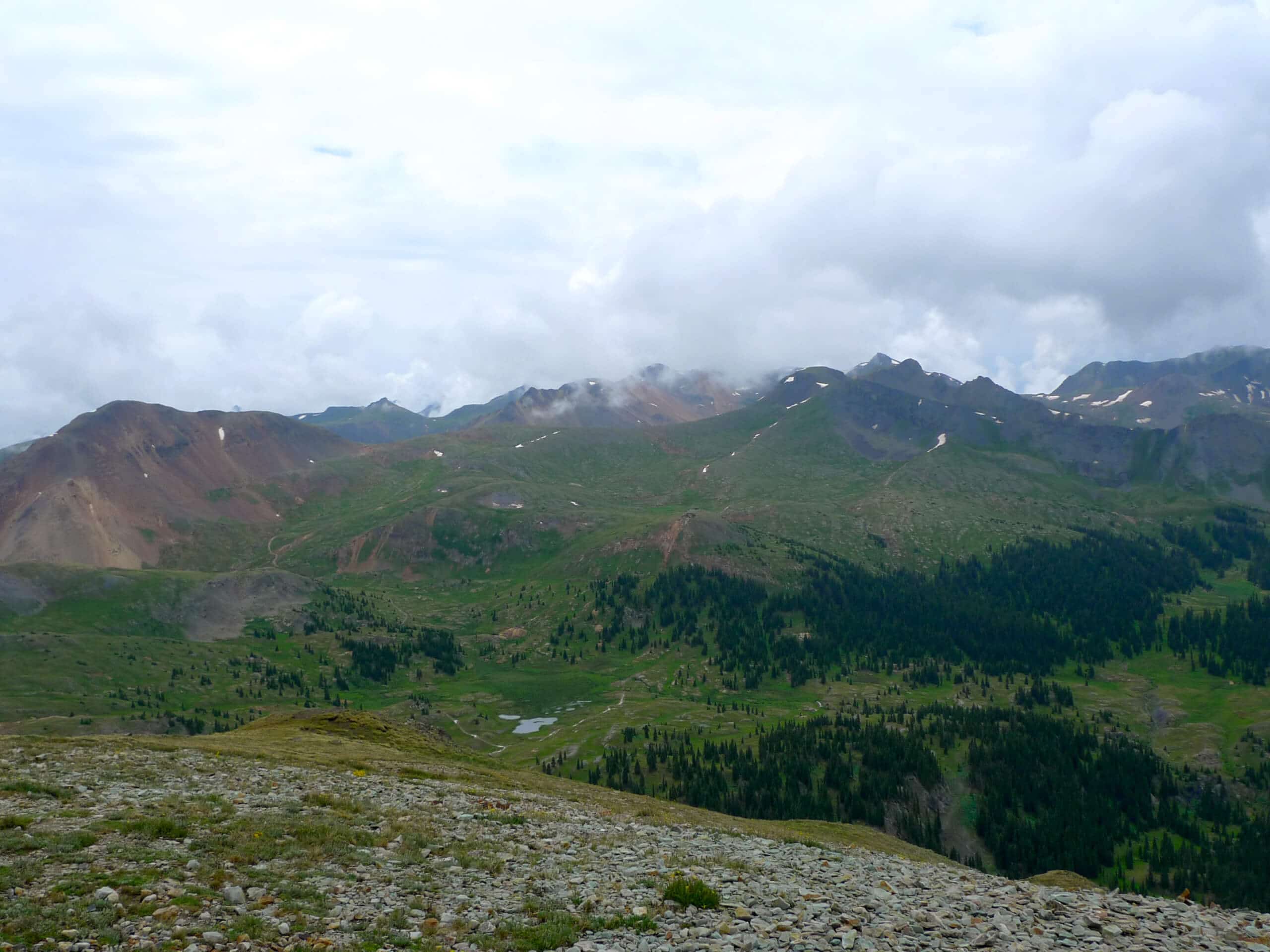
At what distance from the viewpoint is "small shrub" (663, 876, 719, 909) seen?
843 inches

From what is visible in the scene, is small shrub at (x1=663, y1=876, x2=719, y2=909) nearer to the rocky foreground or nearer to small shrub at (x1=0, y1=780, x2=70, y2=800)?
the rocky foreground

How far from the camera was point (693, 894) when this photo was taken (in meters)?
21.8

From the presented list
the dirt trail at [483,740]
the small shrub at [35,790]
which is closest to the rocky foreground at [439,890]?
the small shrub at [35,790]

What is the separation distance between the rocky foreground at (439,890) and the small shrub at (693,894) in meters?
0.33

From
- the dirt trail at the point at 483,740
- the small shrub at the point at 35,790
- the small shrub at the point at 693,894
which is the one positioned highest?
the small shrub at the point at 35,790

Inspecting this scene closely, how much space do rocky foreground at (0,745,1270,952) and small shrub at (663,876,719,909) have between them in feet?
1.09

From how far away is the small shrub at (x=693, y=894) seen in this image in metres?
21.4

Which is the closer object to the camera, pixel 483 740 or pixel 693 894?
pixel 693 894

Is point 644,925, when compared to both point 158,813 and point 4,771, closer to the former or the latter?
point 158,813

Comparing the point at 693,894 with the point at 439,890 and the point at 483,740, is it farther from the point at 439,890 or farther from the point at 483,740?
the point at 483,740

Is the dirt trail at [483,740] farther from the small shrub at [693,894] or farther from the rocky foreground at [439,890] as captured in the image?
the small shrub at [693,894]

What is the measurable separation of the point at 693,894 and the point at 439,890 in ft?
25.0

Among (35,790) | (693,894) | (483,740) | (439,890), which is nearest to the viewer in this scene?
(693,894)

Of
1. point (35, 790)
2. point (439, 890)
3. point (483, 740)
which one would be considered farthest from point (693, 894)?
point (483, 740)
